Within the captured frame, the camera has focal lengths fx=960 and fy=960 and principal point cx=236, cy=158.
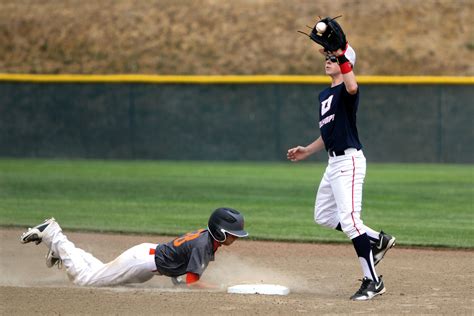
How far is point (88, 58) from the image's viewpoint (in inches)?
1018

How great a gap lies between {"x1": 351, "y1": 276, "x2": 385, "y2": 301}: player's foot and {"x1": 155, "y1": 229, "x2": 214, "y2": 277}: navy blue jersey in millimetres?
1109

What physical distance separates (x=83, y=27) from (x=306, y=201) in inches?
564

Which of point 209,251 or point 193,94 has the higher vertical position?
point 209,251

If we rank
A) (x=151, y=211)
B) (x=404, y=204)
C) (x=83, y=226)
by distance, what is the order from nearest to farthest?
(x=83, y=226) → (x=151, y=211) → (x=404, y=204)

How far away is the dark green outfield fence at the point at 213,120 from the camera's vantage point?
71.5ft

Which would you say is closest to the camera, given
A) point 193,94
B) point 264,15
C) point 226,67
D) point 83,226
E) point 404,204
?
point 83,226

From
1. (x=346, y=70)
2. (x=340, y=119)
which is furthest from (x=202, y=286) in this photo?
(x=346, y=70)

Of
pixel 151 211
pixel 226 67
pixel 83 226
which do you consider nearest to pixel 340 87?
pixel 83 226

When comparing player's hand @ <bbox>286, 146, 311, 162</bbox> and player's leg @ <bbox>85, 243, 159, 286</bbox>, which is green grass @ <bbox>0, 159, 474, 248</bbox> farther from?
player's leg @ <bbox>85, 243, 159, 286</bbox>

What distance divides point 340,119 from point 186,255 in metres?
1.52

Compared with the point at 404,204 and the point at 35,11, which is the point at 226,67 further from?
the point at 404,204

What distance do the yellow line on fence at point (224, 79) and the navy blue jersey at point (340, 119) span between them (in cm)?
1479

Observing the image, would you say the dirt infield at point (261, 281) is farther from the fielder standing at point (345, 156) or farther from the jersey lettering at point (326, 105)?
the jersey lettering at point (326, 105)

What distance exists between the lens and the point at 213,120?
2270 cm
